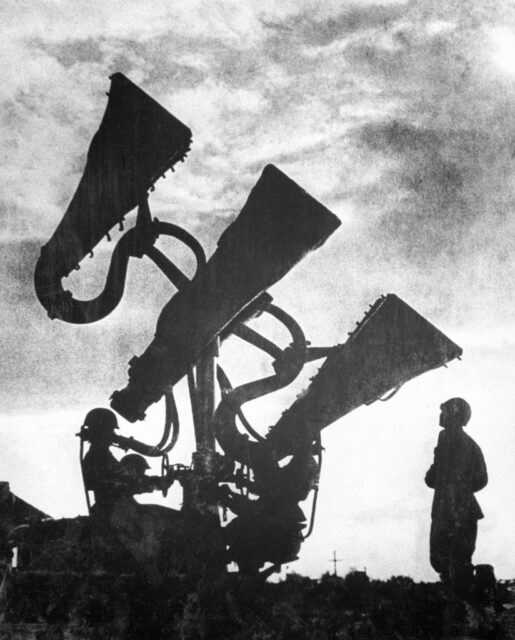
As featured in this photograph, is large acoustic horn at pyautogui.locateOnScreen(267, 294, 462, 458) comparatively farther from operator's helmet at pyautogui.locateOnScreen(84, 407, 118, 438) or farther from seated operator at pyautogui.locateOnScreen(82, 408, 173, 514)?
operator's helmet at pyautogui.locateOnScreen(84, 407, 118, 438)

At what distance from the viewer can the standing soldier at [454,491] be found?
5.96m

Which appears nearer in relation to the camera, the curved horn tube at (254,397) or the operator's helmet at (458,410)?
the operator's helmet at (458,410)

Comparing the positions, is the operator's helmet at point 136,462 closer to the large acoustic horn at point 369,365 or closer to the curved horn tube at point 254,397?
the curved horn tube at point 254,397

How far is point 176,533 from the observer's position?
26.2 ft

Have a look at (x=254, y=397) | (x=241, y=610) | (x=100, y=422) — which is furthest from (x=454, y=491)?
(x=100, y=422)

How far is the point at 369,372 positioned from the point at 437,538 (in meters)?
3.51

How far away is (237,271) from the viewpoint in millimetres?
7168

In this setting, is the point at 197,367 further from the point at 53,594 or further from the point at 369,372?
the point at 53,594

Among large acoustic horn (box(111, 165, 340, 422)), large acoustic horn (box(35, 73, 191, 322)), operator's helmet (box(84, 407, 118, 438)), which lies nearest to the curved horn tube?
large acoustic horn (box(111, 165, 340, 422))

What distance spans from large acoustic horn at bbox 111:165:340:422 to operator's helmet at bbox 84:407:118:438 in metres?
0.51

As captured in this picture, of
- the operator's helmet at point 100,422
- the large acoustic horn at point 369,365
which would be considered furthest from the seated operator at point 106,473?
the large acoustic horn at point 369,365

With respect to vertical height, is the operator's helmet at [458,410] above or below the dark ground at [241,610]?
above

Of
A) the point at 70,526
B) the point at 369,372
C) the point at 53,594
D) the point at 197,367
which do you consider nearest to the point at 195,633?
the point at 53,594

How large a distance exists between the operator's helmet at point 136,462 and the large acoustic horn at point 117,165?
276cm
